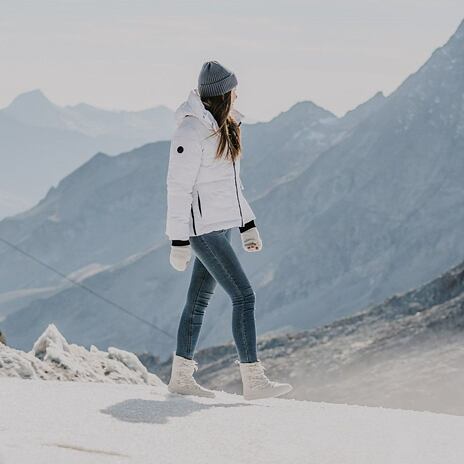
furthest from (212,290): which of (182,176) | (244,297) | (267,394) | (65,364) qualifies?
(65,364)

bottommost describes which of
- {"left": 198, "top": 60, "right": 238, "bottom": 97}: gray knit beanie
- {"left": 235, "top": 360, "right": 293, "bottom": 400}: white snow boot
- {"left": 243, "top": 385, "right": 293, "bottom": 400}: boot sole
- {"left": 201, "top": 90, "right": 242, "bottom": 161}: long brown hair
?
{"left": 243, "top": 385, "right": 293, "bottom": 400}: boot sole

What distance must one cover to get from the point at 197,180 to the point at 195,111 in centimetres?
46

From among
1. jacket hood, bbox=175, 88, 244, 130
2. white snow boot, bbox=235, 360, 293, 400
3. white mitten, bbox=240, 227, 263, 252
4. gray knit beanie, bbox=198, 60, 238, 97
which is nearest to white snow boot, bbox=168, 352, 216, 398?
white snow boot, bbox=235, 360, 293, 400

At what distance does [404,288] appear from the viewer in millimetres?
152875

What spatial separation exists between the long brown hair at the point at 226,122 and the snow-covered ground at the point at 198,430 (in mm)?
1720

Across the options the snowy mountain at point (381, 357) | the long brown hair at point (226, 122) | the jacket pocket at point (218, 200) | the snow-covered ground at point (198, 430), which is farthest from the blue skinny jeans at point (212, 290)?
the snowy mountain at point (381, 357)

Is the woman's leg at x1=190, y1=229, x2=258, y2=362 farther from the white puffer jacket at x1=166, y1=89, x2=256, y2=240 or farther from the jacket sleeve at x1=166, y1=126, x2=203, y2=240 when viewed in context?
the jacket sleeve at x1=166, y1=126, x2=203, y2=240

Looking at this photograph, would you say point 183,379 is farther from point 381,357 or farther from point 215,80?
point 381,357

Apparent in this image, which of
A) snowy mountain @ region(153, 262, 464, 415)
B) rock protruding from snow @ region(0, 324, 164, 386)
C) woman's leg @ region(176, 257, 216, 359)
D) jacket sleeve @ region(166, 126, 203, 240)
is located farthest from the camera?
snowy mountain @ region(153, 262, 464, 415)

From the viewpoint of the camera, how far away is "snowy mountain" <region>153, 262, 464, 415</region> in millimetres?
36094

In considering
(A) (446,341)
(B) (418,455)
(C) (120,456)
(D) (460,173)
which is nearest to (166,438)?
(C) (120,456)

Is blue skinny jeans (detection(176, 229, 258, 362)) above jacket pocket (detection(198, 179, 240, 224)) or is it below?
below

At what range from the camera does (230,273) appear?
6.07 meters

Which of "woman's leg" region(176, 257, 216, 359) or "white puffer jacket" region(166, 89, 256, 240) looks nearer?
"white puffer jacket" region(166, 89, 256, 240)
